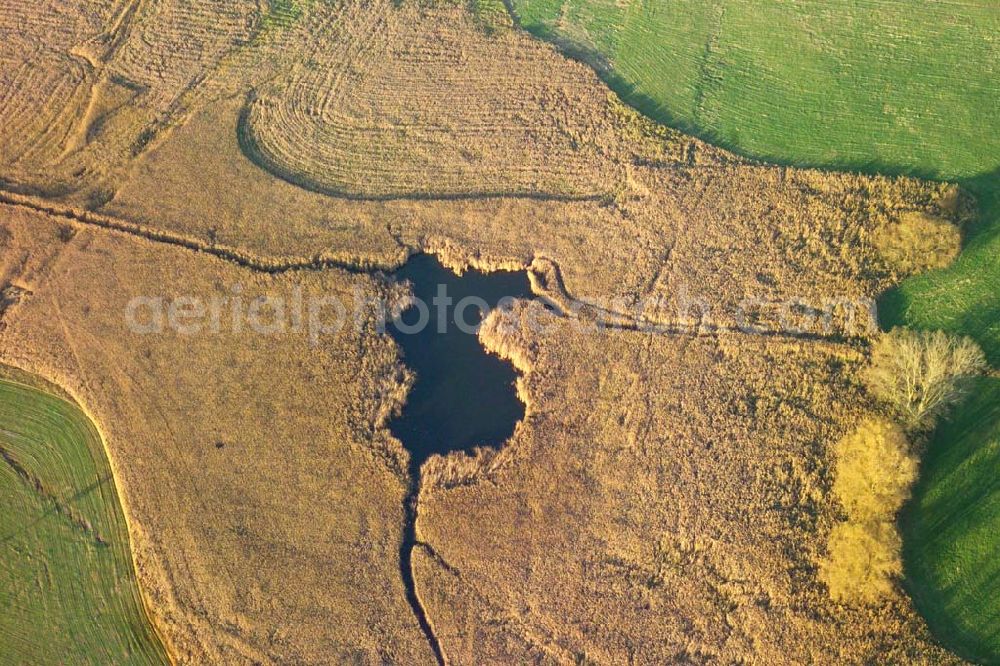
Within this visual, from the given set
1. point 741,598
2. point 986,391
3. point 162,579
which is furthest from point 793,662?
point 162,579

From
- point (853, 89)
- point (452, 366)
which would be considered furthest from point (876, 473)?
point (853, 89)

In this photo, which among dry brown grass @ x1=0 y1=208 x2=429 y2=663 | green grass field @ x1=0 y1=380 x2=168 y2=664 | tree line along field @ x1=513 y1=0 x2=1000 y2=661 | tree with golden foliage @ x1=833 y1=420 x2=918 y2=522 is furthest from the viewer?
tree line along field @ x1=513 y1=0 x2=1000 y2=661

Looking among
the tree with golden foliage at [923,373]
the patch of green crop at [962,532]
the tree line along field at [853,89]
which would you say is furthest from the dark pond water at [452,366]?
the patch of green crop at [962,532]

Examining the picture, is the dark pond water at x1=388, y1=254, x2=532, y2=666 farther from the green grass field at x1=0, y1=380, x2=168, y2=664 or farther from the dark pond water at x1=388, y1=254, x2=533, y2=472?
the green grass field at x1=0, y1=380, x2=168, y2=664

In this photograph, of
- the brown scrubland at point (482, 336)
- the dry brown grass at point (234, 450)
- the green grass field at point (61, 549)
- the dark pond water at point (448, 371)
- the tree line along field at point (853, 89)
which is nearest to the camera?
the brown scrubland at point (482, 336)

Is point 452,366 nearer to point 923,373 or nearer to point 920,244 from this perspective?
point 923,373

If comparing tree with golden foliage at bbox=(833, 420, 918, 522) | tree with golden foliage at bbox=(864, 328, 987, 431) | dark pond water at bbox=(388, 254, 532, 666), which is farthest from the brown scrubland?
tree with golden foliage at bbox=(864, 328, 987, 431)

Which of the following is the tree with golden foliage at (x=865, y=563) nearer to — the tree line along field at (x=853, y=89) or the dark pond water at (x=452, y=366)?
the tree line along field at (x=853, y=89)
